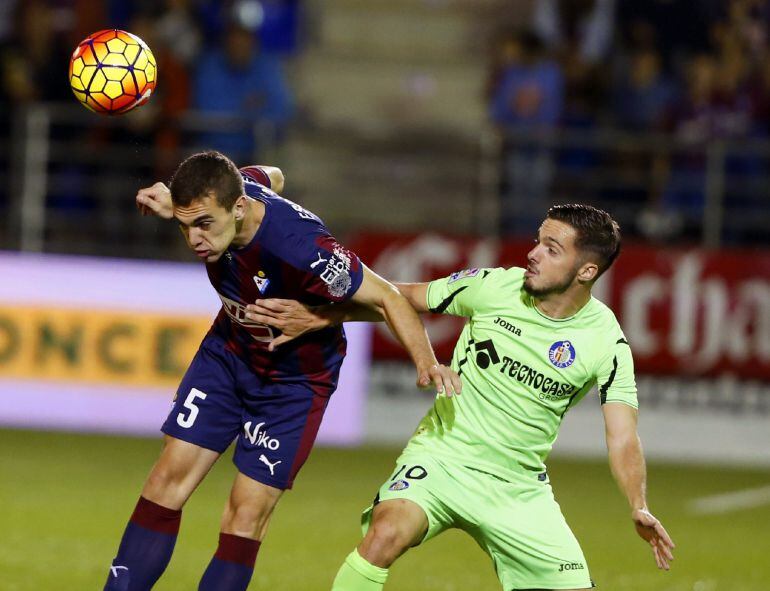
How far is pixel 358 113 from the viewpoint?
15.5 meters

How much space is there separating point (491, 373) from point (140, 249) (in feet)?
26.9

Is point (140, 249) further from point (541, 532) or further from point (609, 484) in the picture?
point (541, 532)

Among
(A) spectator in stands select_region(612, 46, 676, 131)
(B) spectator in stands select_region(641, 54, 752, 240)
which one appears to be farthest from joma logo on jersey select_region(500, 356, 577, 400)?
(A) spectator in stands select_region(612, 46, 676, 131)

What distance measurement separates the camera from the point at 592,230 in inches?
228

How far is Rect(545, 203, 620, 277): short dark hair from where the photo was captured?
5.76 meters

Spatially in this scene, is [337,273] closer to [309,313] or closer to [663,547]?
[309,313]

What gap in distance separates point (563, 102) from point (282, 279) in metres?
8.76

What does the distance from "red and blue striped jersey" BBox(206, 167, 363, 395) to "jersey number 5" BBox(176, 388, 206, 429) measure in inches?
9.4

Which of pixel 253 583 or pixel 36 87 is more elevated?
pixel 36 87

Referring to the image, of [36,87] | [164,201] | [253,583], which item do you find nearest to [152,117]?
[36,87]

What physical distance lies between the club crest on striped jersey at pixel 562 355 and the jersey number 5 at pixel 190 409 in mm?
1454

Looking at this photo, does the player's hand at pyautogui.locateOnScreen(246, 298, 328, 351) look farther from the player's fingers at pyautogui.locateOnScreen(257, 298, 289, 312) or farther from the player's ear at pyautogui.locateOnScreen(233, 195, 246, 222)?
the player's ear at pyautogui.locateOnScreen(233, 195, 246, 222)

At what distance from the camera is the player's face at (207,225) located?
5.48 m

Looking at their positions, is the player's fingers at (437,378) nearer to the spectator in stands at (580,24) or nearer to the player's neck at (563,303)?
the player's neck at (563,303)
